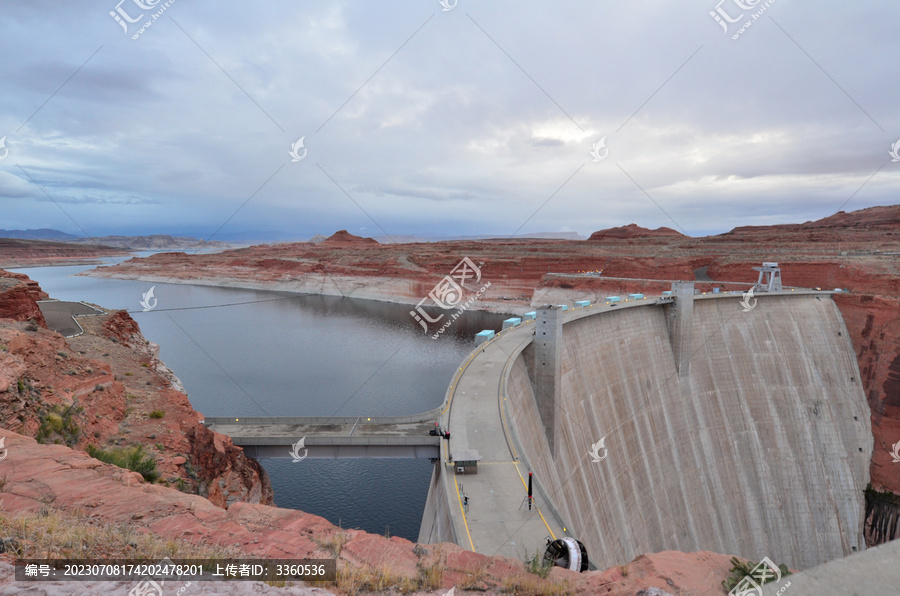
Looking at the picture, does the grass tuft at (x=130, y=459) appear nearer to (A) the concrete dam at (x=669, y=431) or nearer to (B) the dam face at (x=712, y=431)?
(A) the concrete dam at (x=669, y=431)

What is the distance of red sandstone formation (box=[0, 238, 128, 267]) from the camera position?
435ft

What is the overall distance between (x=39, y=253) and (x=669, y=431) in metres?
191

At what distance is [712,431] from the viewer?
27.3 meters

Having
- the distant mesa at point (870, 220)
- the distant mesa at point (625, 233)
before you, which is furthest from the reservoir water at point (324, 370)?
the distant mesa at point (625, 233)

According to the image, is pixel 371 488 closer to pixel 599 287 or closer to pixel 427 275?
pixel 599 287

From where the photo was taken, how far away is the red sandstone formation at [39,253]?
13262cm

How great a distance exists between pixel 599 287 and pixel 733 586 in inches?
2170

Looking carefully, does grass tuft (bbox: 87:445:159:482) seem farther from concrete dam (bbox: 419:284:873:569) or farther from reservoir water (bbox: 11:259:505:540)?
concrete dam (bbox: 419:284:873:569)

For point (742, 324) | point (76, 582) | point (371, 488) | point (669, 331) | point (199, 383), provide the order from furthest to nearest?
point (199, 383) < point (742, 324) < point (669, 331) < point (371, 488) < point (76, 582)

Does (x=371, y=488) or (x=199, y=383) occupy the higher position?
(x=199, y=383)

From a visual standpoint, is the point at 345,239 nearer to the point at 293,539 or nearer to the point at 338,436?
the point at 338,436

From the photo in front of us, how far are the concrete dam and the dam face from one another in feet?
0.30

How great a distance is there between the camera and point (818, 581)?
290 cm

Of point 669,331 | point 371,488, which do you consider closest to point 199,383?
point 371,488
